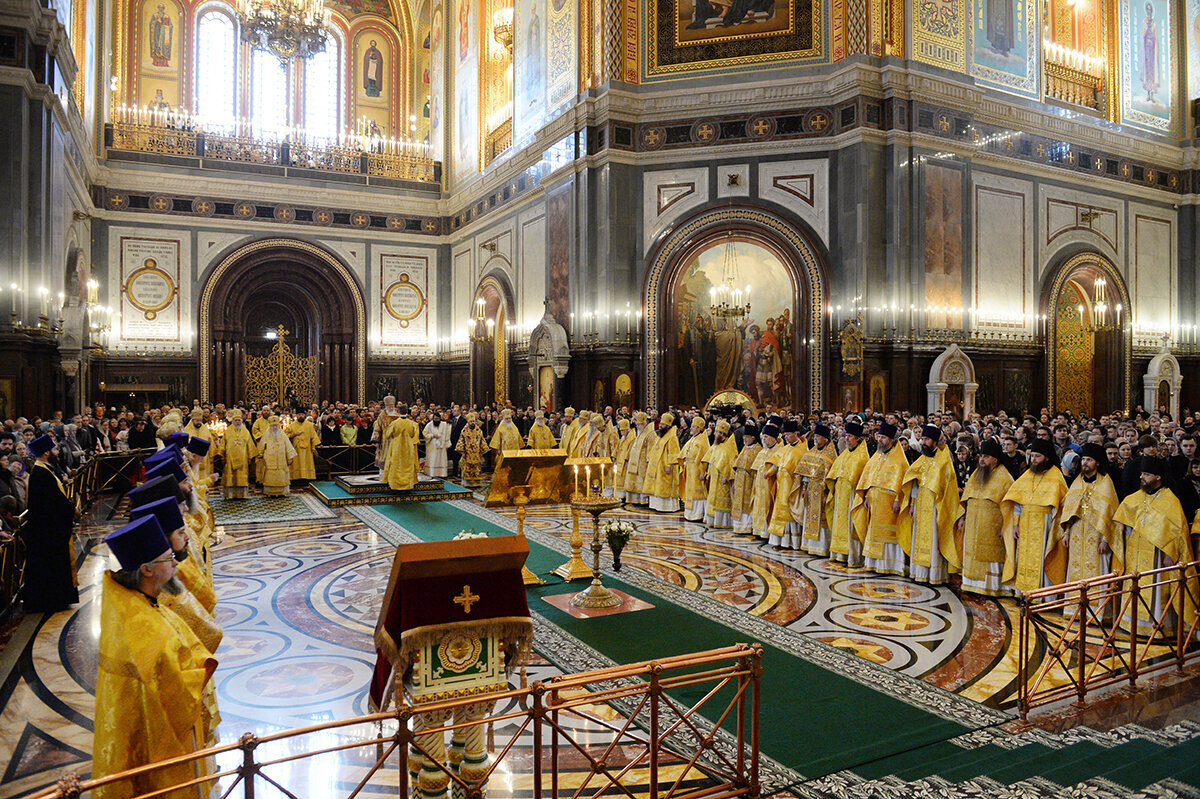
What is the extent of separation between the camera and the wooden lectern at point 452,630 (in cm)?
348

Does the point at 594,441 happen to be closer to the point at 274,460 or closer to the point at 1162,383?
Answer: the point at 274,460

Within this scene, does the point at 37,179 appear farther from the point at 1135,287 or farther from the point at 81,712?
the point at 1135,287

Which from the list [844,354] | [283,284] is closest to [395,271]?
[283,284]

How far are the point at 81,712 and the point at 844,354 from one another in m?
14.1

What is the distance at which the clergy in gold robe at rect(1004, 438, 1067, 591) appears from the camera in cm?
709

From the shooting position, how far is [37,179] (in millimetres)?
14125

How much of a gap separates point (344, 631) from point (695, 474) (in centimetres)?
641

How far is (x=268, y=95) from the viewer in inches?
1030

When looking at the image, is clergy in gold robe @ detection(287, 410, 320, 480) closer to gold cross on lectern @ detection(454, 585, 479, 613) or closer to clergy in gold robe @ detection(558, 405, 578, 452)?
clergy in gold robe @ detection(558, 405, 578, 452)

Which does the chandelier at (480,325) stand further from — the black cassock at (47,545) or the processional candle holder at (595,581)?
the black cassock at (47,545)

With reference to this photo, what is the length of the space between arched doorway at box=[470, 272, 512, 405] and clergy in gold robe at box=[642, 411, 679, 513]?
32.1ft

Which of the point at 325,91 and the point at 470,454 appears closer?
the point at 470,454

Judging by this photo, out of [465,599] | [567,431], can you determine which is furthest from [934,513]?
[567,431]

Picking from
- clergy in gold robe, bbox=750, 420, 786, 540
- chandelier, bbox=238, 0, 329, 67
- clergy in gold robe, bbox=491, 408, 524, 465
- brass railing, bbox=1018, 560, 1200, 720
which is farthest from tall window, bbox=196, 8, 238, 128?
brass railing, bbox=1018, 560, 1200, 720
